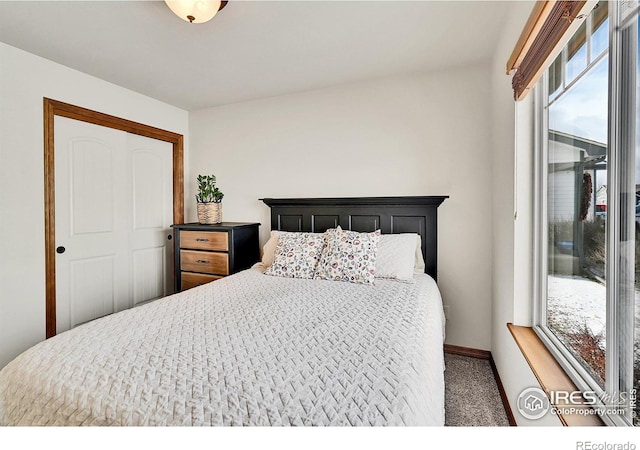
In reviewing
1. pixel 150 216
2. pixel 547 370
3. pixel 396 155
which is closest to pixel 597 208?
pixel 547 370

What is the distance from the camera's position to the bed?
2.83ft

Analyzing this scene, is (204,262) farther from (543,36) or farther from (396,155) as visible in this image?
(543,36)

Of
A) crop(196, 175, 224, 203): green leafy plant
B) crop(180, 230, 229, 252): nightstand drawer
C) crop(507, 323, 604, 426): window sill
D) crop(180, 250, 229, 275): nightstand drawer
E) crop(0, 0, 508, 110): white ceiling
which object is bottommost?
crop(507, 323, 604, 426): window sill

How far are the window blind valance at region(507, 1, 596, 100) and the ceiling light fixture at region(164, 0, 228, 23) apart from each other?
1.51 metres

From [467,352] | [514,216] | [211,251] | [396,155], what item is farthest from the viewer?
[211,251]

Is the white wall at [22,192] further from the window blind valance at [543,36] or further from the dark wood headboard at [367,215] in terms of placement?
the window blind valance at [543,36]

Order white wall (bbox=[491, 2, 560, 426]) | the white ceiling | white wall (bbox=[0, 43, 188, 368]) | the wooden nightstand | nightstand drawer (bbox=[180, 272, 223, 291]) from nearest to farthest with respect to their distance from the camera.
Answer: white wall (bbox=[491, 2, 560, 426]) → the white ceiling → white wall (bbox=[0, 43, 188, 368]) → the wooden nightstand → nightstand drawer (bbox=[180, 272, 223, 291])

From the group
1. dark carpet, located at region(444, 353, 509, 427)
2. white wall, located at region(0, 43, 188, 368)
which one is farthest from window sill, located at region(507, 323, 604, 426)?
white wall, located at region(0, 43, 188, 368)

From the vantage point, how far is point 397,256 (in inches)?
93.2

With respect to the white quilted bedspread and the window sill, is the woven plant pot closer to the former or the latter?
the white quilted bedspread

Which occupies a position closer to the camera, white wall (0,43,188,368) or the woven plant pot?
white wall (0,43,188,368)

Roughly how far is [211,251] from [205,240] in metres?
0.13

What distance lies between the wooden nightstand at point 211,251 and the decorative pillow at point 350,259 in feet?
A: 3.42
